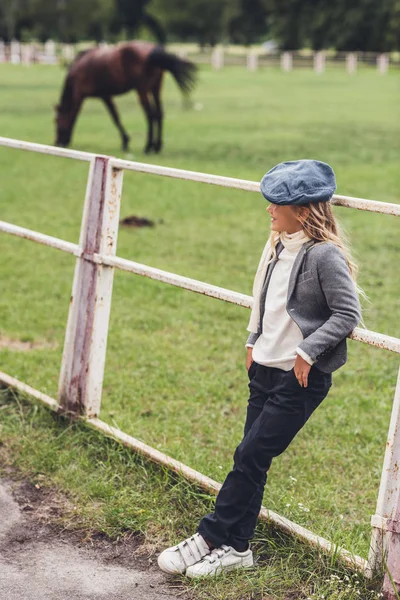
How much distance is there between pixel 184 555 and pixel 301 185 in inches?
49.0

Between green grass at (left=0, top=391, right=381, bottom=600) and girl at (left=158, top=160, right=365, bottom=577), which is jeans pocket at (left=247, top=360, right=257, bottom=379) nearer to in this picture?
girl at (left=158, top=160, right=365, bottom=577)

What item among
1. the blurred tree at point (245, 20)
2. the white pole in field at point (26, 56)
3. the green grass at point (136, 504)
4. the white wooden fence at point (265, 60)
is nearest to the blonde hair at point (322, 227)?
the green grass at point (136, 504)

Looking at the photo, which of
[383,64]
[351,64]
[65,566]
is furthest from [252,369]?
[383,64]

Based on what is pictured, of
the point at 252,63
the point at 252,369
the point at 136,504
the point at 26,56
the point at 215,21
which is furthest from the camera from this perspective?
the point at 215,21

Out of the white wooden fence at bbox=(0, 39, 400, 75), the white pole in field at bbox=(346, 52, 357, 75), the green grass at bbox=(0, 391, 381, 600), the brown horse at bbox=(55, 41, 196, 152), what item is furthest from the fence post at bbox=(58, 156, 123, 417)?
the white pole in field at bbox=(346, 52, 357, 75)

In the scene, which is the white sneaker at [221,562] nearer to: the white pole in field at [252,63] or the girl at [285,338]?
the girl at [285,338]

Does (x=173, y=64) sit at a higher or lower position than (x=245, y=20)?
lower

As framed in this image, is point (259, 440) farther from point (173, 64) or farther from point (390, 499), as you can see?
point (173, 64)

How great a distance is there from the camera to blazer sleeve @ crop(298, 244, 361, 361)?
9.14 ft

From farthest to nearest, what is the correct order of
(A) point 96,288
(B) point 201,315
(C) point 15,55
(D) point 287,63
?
(C) point 15,55
(D) point 287,63
(B) point 201,315
(A) point 96,288

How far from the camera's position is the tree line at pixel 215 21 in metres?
57.1

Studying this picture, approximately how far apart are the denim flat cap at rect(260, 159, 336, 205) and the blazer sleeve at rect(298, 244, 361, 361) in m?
0.17

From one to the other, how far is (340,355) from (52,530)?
1.27 meters

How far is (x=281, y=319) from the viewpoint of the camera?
296 cm
